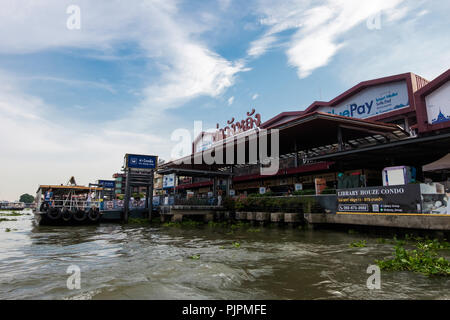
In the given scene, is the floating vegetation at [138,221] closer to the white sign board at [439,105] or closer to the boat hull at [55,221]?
the boat hull at [55,221]

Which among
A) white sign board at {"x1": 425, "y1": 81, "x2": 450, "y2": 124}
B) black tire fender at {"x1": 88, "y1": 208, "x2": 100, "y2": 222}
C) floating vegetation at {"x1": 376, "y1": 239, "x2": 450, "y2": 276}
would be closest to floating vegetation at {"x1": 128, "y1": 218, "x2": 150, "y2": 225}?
black tire fender at {"x1": 88, "y1": 208, "x2": 100, "y2": 222}

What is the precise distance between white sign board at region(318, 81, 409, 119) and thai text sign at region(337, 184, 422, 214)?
650 inches

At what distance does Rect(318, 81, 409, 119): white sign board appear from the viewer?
26.3 meters

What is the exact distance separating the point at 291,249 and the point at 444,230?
6.43m

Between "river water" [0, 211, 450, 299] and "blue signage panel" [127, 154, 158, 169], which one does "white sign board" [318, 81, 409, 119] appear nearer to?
"blue signage panel" [127, 154, 158, 169]

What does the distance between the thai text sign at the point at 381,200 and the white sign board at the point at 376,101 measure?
16.5 metres

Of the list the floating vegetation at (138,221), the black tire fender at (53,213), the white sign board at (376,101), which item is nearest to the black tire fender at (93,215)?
the black tire fender at (53,213)

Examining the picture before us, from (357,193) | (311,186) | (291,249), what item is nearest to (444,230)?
(357,193)

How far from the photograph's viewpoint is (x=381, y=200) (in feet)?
43.7

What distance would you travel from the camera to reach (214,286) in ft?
17.3

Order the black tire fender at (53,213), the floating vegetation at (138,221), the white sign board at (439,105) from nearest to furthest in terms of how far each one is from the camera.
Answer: the black tire fender at (53,213) → the white sign board at (439,105) → the floating vegetation at (138,221)

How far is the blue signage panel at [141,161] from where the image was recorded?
90.5 feet
